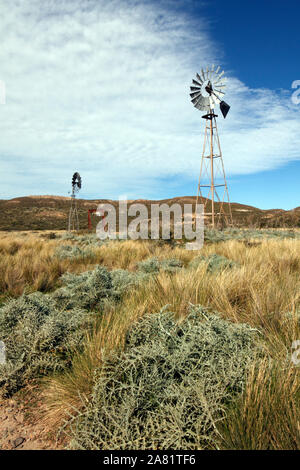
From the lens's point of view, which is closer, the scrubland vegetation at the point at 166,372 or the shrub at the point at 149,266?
the scrubland vegetation at the point at 166,372

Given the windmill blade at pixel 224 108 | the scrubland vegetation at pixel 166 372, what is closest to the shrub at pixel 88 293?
the scrubland vegetation at pixel 166 372

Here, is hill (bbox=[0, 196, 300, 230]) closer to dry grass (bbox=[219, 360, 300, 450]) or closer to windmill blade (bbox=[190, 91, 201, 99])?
windmill blade (bbox=[190, 91, 201, 99])

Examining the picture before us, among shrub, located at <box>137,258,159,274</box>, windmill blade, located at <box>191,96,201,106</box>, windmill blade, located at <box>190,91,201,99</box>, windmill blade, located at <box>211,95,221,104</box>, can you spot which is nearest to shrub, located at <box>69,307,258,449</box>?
shrub, located at <box>137,258,159,274</box>

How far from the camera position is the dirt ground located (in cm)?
162

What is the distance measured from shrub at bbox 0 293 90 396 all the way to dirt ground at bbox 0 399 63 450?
0.64 feet

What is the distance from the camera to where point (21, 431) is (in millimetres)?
1726

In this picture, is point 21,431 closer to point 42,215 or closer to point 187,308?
point 187,308

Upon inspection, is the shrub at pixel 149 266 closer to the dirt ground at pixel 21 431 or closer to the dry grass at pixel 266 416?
the dirt ground at pixel 21 431

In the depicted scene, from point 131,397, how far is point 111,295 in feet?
7.51

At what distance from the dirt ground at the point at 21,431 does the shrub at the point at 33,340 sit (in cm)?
19

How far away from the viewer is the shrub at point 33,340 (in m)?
2.10

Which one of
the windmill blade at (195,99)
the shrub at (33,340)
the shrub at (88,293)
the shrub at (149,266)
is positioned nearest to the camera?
the shrub at (33,340)

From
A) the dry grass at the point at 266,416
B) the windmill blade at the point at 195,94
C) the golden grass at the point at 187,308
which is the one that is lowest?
the dry grass at the point at 266,416
